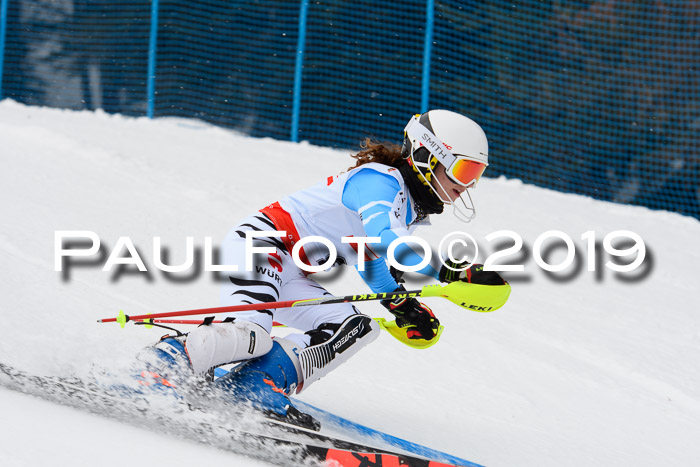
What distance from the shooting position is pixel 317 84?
961cm

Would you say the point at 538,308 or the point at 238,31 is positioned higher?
the point at 238,31

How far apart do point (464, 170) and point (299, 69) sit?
6121 mm

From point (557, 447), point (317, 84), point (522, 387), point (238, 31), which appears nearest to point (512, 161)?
point (317, 84)

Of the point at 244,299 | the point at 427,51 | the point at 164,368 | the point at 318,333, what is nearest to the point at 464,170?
the point at 318,333

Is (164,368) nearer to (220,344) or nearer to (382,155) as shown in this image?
(220,344)

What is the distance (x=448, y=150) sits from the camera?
3.35 metres

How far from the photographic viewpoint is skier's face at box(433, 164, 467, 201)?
3.39 m

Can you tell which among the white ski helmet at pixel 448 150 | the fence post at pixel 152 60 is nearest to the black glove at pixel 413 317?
the white ski helmet at pixel 448 150

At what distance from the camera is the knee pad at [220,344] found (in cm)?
309

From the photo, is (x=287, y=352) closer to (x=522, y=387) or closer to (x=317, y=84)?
(x=522, y=387)

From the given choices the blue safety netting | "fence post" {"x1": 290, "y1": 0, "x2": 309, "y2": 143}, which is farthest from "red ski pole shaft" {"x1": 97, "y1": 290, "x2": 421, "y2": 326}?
the blue safety netting

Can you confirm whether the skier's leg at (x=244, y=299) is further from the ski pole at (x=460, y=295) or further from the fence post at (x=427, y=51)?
the fence post at (x=427, y=51)

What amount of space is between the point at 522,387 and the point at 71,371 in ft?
7.83

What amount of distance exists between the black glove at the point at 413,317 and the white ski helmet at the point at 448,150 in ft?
1.32
